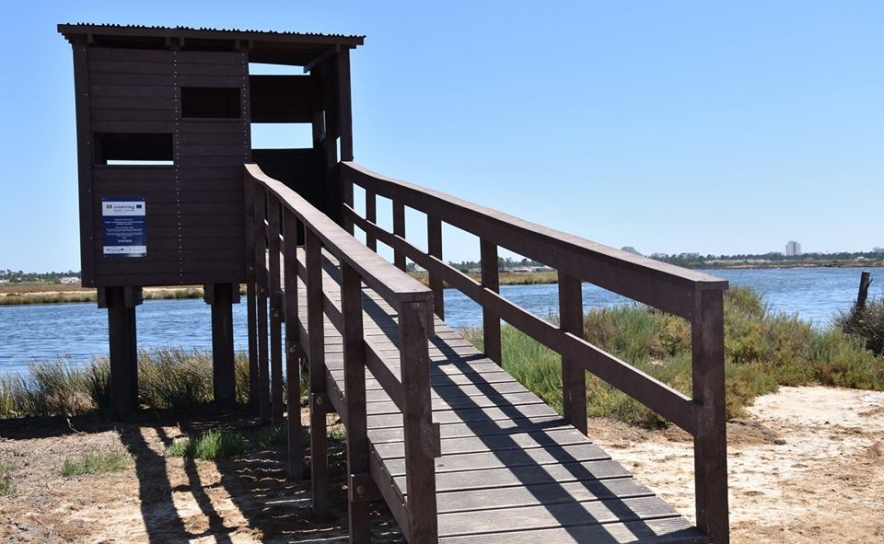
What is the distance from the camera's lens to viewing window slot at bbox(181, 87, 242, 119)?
1112 centimetres

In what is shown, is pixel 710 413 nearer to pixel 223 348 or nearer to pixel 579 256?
pixel 579 256

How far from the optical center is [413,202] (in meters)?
6.64

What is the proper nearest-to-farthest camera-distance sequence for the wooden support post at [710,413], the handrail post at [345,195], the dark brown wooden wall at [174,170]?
1. the wooden support post at [710,413]
2. the handrail post at [345,195]
3. the dark brown wooden wall at [174,170]

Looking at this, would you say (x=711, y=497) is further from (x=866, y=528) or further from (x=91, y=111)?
(x=91, y=111)

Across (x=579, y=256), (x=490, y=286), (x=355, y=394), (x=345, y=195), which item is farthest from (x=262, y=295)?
A: (x=579, y=256)

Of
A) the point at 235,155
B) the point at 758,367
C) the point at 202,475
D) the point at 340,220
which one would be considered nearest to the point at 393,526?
the point at 202,475

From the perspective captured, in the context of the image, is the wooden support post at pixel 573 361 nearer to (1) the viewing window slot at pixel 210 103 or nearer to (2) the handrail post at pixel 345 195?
(2) the handrail post at pixel 345 195

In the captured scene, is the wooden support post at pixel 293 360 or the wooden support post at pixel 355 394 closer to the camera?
the wooden support post at pixel 355 394

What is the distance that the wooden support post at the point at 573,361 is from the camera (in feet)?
14.5

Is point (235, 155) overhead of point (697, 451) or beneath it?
overhead

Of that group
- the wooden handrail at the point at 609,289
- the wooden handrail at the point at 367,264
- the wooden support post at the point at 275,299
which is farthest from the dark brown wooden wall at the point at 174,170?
the wooden handrail at the point at 367,264

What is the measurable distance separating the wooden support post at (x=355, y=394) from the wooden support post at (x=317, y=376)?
3.14 feet

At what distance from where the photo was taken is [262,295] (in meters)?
8.41

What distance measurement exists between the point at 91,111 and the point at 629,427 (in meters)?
5.87
